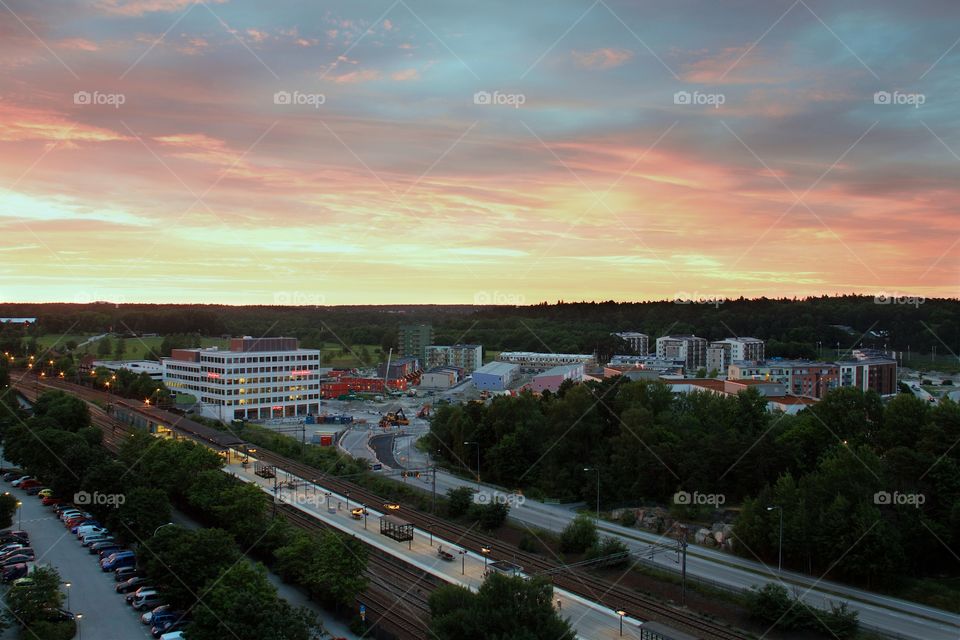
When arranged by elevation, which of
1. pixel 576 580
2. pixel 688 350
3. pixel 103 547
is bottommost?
pixel 103 547

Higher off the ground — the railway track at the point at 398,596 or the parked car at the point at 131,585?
the railway track at the point at 398,596

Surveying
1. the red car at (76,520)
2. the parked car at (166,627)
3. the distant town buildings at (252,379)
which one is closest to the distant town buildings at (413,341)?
the distant town buildings at (252,379)

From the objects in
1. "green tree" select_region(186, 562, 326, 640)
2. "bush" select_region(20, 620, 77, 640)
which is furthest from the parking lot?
"green tree" select_region(186, 562, 326, 640)

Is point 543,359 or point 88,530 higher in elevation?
point 543,359

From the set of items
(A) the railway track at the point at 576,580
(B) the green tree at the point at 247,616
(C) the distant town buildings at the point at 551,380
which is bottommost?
(A) the railway track at the point at 576,580

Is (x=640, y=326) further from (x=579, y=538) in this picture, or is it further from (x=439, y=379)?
(x=579, y=538)

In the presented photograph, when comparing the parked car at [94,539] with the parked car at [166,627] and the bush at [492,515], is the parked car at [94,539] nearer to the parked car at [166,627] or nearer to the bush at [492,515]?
the parked car at [166,627]

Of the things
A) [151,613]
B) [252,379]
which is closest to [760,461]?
[151,613]
